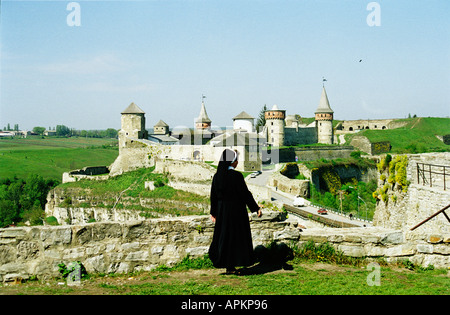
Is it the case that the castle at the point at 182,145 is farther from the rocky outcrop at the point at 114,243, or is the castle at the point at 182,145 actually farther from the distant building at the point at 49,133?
the distant building at the point at 49,133

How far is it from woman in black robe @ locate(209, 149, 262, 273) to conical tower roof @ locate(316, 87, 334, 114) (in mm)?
69469

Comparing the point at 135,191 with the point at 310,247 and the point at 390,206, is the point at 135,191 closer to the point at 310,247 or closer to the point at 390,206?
the point at 390,206

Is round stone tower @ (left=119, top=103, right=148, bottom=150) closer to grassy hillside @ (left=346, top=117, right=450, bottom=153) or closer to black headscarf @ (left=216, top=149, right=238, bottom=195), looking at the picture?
grassy hillside @ (left=346, top=117, right=450, bottom=153)

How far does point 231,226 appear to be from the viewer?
6.38 metres

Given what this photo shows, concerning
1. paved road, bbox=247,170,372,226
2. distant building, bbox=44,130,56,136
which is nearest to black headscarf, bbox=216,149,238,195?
paved road, bbox=247,170,372,226

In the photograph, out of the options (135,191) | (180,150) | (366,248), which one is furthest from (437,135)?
(366,248)

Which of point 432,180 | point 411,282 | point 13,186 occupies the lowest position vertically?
point 13,186

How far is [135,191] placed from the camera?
4038cm

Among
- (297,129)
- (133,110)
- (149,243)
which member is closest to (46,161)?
(133,110)

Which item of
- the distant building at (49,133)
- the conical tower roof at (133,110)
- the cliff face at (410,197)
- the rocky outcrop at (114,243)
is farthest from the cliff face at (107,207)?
the distant building at (49,133)

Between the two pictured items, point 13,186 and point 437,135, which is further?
point 437,135

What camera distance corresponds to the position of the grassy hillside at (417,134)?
67188 millimetres
